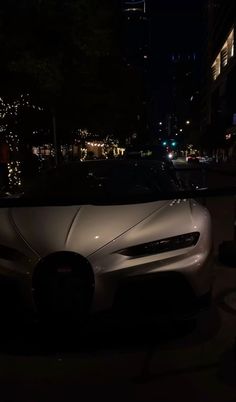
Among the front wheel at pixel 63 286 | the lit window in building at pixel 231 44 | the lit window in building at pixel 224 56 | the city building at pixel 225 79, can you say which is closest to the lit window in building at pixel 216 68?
the city building at pixel 225 79

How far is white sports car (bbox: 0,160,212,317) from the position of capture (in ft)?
13.6

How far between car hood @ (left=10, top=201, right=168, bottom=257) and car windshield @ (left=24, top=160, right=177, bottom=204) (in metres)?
0.83

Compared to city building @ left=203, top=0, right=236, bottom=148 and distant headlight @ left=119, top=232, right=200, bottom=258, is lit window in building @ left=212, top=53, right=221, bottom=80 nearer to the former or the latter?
city building @ left=203, top=0, right=236, bottom=148

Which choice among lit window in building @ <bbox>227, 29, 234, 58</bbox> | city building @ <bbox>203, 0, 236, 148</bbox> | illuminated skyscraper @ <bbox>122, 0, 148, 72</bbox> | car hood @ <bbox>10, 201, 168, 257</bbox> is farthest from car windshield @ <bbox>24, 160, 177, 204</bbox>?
illuminated skyscraper @ <bbox>122, 0, 148, 72</bbox>

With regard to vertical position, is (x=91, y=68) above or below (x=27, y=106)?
above

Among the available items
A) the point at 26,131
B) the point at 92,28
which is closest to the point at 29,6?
the point at 92,28

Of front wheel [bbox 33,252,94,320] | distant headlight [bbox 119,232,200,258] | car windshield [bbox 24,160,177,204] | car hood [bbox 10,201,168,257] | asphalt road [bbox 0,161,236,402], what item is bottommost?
asphalt road [bbox 0,161,236,402]

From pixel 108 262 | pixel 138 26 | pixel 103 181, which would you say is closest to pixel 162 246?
pixel 108 262

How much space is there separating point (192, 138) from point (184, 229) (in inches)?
5065

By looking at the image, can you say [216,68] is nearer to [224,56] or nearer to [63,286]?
[224,56]

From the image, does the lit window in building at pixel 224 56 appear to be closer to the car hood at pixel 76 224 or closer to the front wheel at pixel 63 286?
the car hood at pixel 76 224

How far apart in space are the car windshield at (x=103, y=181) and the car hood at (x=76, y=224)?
825 millimetres

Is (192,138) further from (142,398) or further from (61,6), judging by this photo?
(142,398)

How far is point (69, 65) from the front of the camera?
62.3ft
